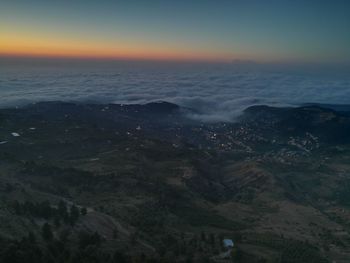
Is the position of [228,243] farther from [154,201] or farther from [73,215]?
[154,201]

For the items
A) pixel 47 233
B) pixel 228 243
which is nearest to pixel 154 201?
pixel 228 243

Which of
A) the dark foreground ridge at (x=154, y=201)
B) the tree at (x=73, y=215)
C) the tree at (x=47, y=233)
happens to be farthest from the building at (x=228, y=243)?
the tree at (x=47, y=233)

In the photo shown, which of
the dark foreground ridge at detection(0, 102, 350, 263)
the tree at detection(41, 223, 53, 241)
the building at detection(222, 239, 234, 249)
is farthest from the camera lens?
the building at detection(222, 239, 234, 249)

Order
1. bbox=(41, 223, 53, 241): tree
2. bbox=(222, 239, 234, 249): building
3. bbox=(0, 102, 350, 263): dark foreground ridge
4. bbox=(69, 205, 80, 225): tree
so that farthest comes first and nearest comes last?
bbox=(222, 239, 234, 249): building → bbox=(69, 205, 80, 225): tree → bbox=(0, 102, 350, 263): dark foreground ridge → bbox=(41, 223, 53, 241): tree

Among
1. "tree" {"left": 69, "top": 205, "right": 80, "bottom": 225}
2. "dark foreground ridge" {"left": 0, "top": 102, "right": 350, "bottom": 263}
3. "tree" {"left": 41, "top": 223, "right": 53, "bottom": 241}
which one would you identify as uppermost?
"tree" {"left": 41, "top": 223, "right": 53, "bottom": 241}

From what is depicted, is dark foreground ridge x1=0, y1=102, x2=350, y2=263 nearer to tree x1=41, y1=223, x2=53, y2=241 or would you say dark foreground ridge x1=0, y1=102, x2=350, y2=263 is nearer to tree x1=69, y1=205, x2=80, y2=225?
tree x1=41, y1=223, x2=53, y2=241

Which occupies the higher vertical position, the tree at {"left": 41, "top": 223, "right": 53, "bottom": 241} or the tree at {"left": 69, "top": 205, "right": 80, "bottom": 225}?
the tree at {"left": 41, "top": 223, "right": 53, "bottom": 241}

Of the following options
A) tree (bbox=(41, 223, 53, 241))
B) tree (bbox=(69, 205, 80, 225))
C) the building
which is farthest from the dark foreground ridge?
the building

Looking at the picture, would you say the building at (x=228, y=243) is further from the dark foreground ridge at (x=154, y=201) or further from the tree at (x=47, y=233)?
the tree at (x=47, y=233)
